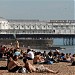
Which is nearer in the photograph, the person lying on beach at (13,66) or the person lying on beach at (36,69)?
the person lying on beach at (36,69)

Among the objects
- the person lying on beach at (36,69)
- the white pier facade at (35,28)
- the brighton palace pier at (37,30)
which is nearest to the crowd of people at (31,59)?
the person lying on beach at (36,69)

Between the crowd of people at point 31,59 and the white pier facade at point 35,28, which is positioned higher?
the white pier facade at point 35,28

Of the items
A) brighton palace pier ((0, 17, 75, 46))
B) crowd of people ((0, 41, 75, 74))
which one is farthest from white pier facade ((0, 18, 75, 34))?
crowd of people ((0, 41, 75, 74))

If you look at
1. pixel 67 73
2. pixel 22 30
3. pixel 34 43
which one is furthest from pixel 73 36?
pixel 67 73

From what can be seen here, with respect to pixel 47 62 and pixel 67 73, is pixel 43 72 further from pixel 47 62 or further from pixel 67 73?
pixel 47 62

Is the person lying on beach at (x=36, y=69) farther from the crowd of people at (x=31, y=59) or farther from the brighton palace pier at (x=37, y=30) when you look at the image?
the brighton palace pier at (x=37, y=30)

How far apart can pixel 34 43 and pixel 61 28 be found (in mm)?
26019

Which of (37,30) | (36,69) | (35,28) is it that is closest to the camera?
(36,69)

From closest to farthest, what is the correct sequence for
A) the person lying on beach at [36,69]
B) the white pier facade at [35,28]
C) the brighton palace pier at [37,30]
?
the person lying on beach at [36,69], the brighton palace pier at [37,30], the white pier facade at [35,28]

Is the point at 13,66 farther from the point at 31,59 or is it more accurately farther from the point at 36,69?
the point at 31,59

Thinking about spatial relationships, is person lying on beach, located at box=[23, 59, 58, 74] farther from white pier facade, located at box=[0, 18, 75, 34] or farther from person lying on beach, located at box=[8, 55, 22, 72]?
white pier facade, located at box=[0, 18, 75, 34]

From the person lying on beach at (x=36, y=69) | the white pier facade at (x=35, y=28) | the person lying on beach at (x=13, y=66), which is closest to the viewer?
the person lying on beach at (x=36, y=69)

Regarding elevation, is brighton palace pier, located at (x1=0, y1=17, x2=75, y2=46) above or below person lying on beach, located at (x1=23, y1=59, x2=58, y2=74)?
above

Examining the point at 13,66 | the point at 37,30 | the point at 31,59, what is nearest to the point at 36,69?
the point at 13,66
